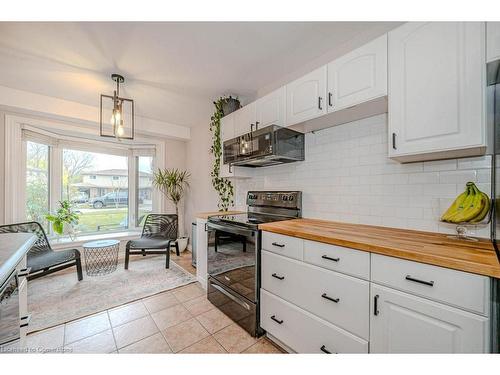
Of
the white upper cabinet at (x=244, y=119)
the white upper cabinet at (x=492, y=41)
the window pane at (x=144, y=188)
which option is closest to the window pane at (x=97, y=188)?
the window pane at (x=144, y=188)

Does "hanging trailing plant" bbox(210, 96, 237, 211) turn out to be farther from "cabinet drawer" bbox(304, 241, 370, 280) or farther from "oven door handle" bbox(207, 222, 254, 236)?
"cabinet drawer" bbox(304, 241, 370, 280)

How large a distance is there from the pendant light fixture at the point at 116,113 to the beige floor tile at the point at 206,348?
204 centimetres

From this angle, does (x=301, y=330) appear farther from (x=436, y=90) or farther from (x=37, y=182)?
(x=37, y=182)

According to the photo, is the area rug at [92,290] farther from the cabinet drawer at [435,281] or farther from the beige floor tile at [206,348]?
the cabinet drawer at [435,281]

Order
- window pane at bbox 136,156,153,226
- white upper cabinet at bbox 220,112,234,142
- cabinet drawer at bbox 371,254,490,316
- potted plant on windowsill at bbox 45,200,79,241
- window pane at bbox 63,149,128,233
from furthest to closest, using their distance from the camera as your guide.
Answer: window pane at bbox 136,156,153,226 → window pane at bbox 63,149,128,233 → potted plant on windowsill at bbox 45,200,79,241 → white upper cabinet at bbox 220,112,234,142 → cabinet drawer at bbox 371,254,490,316

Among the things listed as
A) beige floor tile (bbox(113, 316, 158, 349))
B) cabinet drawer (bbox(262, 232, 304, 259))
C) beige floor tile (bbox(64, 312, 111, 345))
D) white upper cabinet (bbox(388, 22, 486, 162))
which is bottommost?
beige floor tile (bbox(113, 316, 158, 349))

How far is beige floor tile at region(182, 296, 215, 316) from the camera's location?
2107 mm

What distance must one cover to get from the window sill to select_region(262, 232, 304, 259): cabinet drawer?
3142 mm

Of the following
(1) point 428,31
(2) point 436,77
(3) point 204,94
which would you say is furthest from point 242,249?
(3) point 204,94

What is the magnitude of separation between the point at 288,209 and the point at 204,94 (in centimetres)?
185

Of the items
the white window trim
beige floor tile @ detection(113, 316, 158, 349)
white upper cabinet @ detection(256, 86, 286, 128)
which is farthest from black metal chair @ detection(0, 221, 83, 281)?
white upper cabinet @ detection(256, 86, 286, 128)

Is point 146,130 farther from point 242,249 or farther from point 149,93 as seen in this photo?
point 242,249

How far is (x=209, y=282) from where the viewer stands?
2.29 metres

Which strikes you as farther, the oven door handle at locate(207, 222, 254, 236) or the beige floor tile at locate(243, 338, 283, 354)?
the oven door handle at locate(207, 222, 254, 236)
